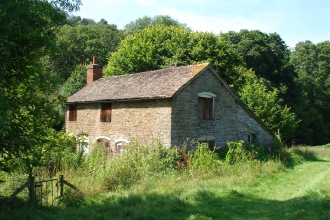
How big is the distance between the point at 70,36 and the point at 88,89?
25101 mm

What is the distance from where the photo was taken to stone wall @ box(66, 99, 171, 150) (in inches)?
718

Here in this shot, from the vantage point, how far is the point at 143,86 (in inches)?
814

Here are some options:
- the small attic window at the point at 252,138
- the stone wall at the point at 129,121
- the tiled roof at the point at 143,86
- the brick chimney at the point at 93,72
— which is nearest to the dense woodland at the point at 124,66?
the brick chimney at the point at 93,72

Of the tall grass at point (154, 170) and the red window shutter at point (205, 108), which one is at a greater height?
the red window shutter at point (205, 108)

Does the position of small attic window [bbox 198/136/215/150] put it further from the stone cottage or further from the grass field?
the grass field

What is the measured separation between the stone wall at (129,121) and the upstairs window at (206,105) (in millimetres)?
2384

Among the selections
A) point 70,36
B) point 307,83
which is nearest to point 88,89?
point 70,36

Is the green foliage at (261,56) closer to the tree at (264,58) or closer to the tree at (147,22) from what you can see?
the tree at (264,58)

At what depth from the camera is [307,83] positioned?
50.5 meters

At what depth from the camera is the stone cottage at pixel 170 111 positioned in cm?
1833

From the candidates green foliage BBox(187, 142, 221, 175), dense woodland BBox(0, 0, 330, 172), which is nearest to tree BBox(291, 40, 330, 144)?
dense woodland BBox(0, 0, 330, 172)

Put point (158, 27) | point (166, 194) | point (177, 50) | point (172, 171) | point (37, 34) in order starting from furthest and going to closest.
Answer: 1. point (158, 27)
2. point (177, 50)
3. point (172, 171)
4. point (166, 194)
5. point (37, 34)

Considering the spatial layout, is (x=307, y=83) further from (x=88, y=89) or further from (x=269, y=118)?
(x=88, y=89)

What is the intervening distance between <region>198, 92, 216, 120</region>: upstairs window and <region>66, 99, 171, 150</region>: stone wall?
2.38 metres
